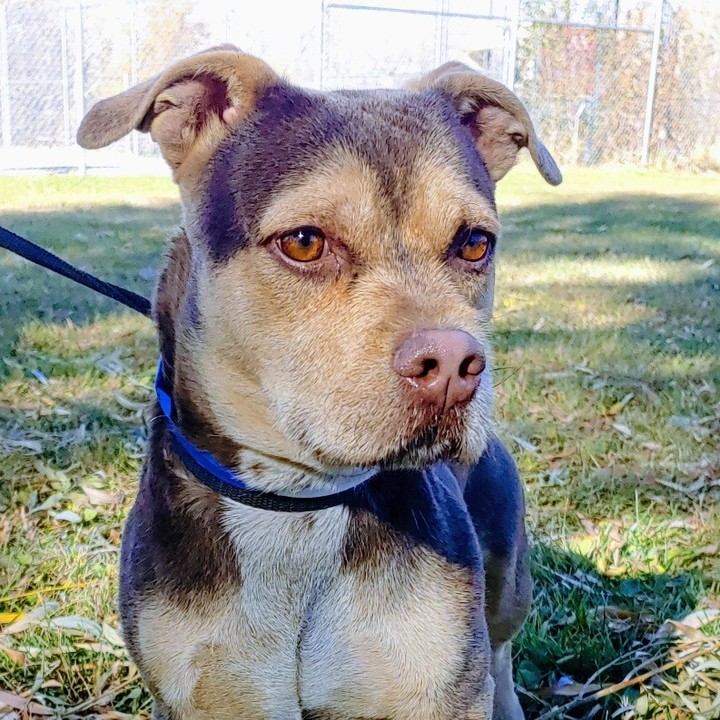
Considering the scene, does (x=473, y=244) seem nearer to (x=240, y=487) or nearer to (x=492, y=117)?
(x=492, y=117)

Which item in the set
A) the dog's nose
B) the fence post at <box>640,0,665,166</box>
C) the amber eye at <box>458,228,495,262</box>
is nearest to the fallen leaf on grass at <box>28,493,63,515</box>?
the amber eye at <box>458,228,495,262</box>

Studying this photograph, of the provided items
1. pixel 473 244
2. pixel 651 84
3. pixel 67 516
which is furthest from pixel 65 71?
pixel 473 244

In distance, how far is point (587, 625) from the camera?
4.11 metres

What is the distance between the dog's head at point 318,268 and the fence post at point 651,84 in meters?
22.8

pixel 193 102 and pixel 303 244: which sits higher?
pixel 193 102

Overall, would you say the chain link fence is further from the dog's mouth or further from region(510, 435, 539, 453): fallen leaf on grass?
the dog's mouth

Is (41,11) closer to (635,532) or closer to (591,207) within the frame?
(591,207)

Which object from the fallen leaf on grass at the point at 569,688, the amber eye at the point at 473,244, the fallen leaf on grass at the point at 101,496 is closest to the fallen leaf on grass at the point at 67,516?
the fallen leaf on grass at the point at 101,496

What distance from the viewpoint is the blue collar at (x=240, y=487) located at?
9.82ft

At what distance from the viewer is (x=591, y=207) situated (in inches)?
683

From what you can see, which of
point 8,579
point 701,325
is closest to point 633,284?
point 701,325

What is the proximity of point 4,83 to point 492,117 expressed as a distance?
1822 centimetres

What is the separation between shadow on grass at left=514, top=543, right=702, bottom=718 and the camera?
3.87 metres

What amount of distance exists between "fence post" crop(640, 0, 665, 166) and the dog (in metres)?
23.0
